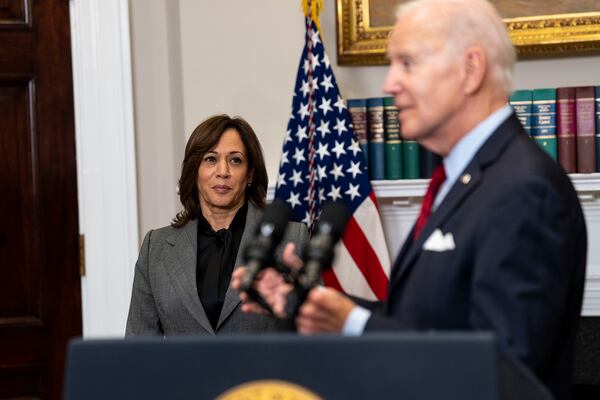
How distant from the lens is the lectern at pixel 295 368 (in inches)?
56.0

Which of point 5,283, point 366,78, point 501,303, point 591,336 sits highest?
point 366,78

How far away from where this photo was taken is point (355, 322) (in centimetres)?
180

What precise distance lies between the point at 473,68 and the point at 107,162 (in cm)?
304

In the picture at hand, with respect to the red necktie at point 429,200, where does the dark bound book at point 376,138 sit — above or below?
above

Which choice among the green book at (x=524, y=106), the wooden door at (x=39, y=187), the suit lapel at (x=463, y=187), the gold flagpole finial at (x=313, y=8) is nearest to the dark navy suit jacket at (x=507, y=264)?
the suit lapel at (x=463, y=187)

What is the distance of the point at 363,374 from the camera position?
145cm

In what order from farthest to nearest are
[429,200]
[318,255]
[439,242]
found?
[429,200]
[439,242]
[318,255]

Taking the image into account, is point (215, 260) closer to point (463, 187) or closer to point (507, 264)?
point (463, 187)

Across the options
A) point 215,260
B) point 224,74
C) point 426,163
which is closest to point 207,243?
point 215,260

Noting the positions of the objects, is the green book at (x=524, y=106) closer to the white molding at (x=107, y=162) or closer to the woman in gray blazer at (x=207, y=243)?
the woman in gray blazer at (x=207, y=243)

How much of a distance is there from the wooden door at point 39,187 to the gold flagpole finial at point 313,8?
1182 millimetres

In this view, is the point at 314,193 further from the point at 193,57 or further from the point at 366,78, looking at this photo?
the point at 193,57

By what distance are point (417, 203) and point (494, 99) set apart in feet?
8.97

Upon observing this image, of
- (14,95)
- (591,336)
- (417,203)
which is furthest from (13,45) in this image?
(591,336)
